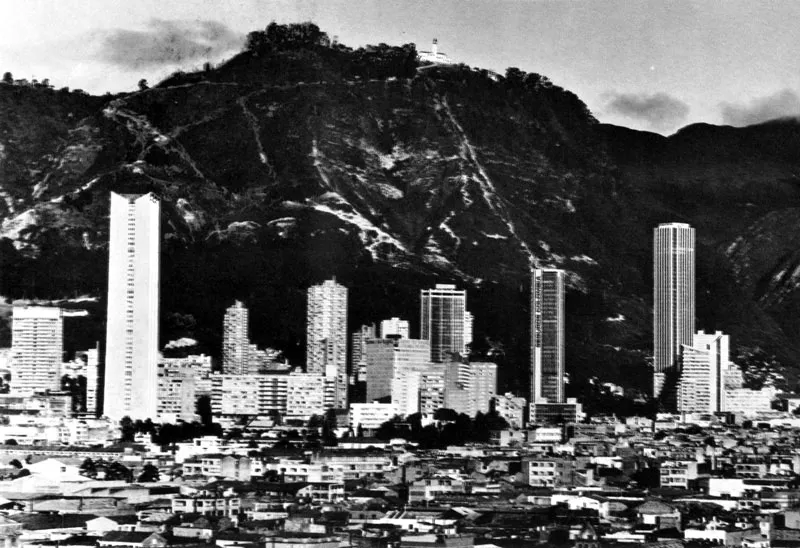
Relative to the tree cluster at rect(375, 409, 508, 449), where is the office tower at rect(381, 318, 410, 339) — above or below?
above

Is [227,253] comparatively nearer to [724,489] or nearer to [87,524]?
[724,489]

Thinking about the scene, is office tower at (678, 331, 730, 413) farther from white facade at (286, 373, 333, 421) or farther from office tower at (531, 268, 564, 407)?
white facade at (286, 373, 333, 421)

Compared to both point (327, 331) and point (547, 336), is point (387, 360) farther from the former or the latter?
point (547, 336)

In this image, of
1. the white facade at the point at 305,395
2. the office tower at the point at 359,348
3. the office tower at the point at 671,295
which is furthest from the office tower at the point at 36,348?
the office tower at the point at 671,295

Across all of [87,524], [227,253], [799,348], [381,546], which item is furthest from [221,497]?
[799,348]

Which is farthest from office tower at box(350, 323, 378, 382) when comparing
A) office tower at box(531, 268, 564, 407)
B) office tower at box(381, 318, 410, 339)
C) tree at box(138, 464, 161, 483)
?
tree at box(138, 464, 161, 483)

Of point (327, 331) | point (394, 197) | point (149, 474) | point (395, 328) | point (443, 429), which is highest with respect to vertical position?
point (394, 197)

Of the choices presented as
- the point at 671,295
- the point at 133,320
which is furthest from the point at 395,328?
the point at 133,320
